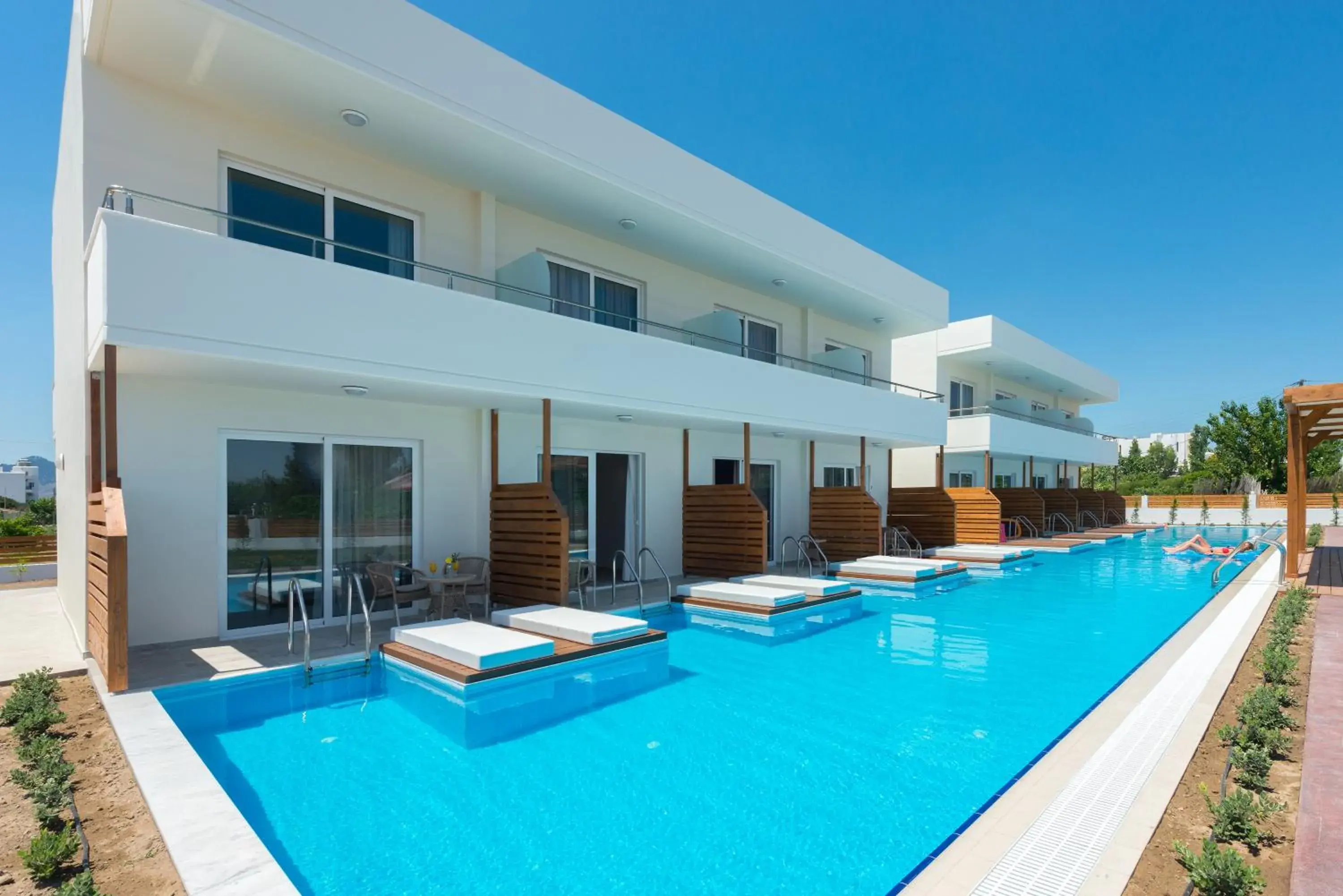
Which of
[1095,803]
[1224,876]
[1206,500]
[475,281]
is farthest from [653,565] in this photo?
[1206,500]

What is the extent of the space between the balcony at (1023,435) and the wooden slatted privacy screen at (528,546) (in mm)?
14530

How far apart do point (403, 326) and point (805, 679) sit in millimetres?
5968

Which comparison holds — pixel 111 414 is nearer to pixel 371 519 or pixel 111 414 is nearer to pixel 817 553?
pixel 371 519

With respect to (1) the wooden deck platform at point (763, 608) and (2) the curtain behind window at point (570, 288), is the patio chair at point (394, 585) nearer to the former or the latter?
(1) the wooden deck platform at point (763, 608)

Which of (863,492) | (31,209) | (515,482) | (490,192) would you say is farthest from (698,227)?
(31,209)

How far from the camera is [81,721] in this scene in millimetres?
5449

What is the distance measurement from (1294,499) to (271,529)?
17.3m

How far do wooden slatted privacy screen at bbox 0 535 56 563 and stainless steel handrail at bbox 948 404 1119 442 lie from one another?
78.1 feet

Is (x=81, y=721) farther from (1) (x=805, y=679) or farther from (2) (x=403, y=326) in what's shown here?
(1) (x=805, y=679)

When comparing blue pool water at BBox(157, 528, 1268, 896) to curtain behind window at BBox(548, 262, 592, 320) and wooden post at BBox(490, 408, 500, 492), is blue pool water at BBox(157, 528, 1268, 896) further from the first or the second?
curtain behind window at BBox(548, 262, 592, 320)

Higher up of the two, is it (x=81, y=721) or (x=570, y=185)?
(x=570, y=185)

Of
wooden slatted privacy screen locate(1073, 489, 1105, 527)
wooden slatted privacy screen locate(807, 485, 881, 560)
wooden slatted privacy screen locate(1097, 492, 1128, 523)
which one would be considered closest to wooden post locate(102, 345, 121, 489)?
wooden slatted privacy screen locate(807, 485, 881, 560)

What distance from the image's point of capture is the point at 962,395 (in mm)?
24750

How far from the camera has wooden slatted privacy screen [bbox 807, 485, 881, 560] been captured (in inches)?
629
